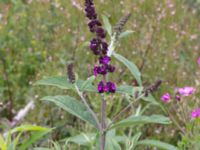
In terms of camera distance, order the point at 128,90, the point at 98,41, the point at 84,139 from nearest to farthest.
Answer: the point at 98,41 < the point at 128,90 < the point at 84,139

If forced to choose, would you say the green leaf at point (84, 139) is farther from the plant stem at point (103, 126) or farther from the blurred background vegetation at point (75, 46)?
the blurred background vegetation at point (75, 46)

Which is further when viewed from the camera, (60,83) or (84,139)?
(84,139)

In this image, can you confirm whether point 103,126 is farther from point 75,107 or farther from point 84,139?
point 84,139

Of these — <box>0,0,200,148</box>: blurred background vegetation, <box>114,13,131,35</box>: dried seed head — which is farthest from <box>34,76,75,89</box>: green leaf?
<box>0,0,200,148</box>: blurred background vegetation

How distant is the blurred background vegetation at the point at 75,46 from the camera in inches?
127

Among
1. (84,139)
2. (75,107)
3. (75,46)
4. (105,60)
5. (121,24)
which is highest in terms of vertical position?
(75,46)

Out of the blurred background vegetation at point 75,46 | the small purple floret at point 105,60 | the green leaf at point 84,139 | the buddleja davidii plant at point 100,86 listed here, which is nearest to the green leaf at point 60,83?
the buddleja davidii plant at point 100,86

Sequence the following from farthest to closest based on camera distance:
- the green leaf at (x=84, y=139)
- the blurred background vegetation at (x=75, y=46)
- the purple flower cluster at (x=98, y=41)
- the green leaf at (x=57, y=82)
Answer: the blurred background vegetation at (x=75, y=46) → the green leaf at (x=84, y=139) → the green leaf at (x=57, y=82) → the purple flower cluster at (x=98, y=41)

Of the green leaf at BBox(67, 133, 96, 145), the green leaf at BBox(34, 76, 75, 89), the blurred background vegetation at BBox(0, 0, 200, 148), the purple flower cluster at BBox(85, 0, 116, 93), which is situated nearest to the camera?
the purple flower cluster at BBox(85, 0, 116, 93)

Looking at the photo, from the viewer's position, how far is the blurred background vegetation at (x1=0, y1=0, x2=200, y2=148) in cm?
322

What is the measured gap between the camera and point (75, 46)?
12.3ft

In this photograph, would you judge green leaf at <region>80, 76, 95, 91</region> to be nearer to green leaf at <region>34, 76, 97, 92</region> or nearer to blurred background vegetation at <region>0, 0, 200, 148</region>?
green leaf at <region>34, 76, 97, 92</region>

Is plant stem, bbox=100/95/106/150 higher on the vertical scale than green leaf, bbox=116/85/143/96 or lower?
lower

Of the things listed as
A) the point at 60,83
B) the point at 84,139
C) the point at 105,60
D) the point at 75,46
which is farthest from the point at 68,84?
the point at 75,46
